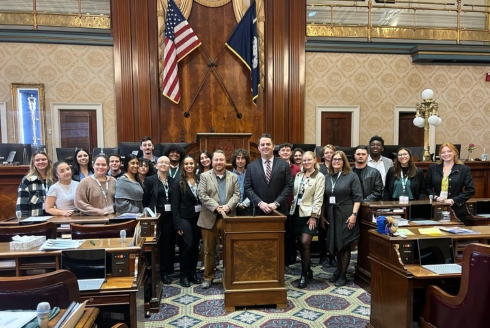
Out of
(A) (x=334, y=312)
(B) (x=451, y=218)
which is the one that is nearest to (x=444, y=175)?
(B) (x=451, y=218)

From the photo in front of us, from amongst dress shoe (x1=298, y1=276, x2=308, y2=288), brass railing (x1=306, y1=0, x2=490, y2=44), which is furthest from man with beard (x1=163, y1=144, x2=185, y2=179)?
brass railing (x1=306, y1=0, x2=490, y2=44)

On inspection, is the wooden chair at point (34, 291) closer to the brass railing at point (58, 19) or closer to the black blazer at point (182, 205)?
the black blazer at point (182, 205)

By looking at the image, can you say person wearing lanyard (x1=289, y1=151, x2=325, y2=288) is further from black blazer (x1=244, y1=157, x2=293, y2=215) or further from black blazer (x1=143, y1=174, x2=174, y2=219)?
black blazer (x1=143, y1=174, x2=174, y2=219)

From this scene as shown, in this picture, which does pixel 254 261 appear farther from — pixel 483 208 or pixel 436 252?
pixel 483 208

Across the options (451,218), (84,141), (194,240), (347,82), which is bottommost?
(194,240)

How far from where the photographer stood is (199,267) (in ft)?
14.7

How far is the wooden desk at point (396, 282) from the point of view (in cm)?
238

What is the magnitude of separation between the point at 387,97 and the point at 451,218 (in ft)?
17.1

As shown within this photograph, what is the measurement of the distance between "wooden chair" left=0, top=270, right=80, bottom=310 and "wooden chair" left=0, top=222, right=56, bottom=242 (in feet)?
4.58

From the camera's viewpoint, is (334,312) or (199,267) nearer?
(334,312)

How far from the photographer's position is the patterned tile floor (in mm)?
3047

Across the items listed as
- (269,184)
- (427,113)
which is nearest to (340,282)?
(269,184)

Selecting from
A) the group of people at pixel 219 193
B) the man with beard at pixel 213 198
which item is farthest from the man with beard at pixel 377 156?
the man with beard at pixel 213 198

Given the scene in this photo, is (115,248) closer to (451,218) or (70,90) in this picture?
(451,218)
